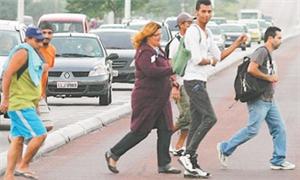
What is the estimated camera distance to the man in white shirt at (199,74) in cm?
1186

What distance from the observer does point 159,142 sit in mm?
12312

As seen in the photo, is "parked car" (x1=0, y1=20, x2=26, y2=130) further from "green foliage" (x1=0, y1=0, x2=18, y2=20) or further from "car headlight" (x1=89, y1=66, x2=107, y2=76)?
"green foliage" (x1=0, y1=0, x2=18, y2=20)

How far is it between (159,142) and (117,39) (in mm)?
17580

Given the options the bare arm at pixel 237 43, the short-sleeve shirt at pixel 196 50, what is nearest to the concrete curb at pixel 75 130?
the short-sleeve shirt at pixel 196 50

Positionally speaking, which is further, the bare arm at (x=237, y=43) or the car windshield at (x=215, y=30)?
the car windshield at (x=215, y=30)

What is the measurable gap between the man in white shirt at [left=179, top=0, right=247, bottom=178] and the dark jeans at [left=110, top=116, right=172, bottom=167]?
300 mm

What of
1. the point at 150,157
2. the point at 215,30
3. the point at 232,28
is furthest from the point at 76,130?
the point at 232,28

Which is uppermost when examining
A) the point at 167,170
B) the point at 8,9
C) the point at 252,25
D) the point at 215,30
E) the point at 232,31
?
the point at 167,170

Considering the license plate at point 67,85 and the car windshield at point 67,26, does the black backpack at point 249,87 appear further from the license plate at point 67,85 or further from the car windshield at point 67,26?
the car windshield at point 67,26

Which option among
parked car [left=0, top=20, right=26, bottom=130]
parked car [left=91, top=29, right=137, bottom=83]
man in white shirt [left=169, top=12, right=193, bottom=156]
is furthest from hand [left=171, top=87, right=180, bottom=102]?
parked car [left=91, top=29, right=137, bottom=83]

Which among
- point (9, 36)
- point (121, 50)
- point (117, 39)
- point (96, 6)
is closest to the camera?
point (9, 36)

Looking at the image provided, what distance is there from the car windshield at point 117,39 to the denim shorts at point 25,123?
→ 17912 mm

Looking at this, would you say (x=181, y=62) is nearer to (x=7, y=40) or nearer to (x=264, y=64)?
(x=264, y=64)

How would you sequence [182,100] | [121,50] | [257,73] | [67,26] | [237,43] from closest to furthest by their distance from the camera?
[237,43] → [257,73] → [182,100] → [121,50] → [67,26]
